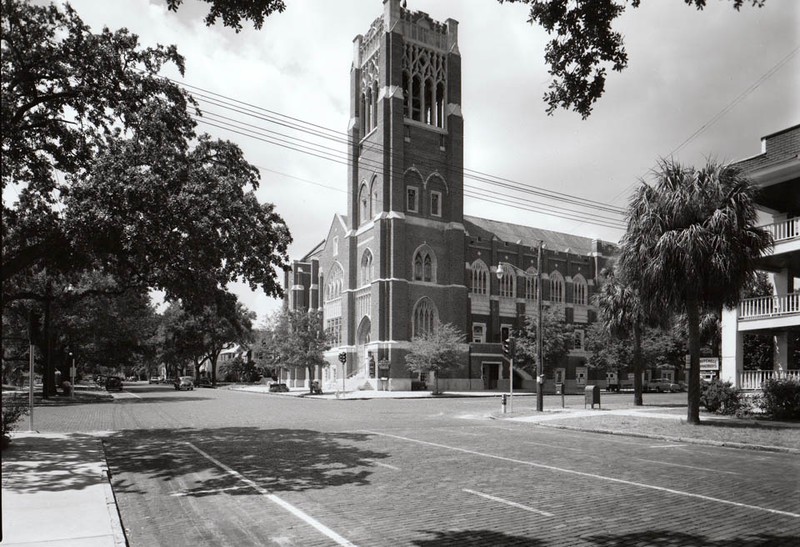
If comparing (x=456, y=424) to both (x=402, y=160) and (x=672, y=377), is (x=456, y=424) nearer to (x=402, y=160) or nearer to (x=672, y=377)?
(x=402, y=160)

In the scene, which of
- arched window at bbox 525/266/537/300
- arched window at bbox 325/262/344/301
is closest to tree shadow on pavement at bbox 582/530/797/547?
arched window at bbox 325/262/344/301

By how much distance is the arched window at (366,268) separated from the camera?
61719mm

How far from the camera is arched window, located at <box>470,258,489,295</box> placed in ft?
220

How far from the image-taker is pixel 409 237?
5994 cm

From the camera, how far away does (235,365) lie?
347 ft

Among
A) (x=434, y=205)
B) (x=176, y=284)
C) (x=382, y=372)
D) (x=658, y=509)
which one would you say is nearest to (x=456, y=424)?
(x=176, y=284)

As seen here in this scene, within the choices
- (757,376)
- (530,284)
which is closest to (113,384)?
(530,284)

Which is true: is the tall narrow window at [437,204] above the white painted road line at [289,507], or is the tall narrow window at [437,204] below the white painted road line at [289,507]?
above

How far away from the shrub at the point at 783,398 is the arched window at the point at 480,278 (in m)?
44.7

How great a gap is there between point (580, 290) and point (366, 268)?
29.3 metres

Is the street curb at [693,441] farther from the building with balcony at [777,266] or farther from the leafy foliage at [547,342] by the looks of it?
the leafy foliage at [547,342]

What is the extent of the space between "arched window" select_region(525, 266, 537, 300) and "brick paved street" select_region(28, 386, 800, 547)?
5481 centimetres

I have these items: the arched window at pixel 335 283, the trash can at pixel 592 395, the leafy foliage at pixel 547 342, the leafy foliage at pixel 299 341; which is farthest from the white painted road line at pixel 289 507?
the arched window at pixel 335 283

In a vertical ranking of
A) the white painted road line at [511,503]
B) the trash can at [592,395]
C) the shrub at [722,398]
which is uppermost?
the white painted road line at [511,503]
